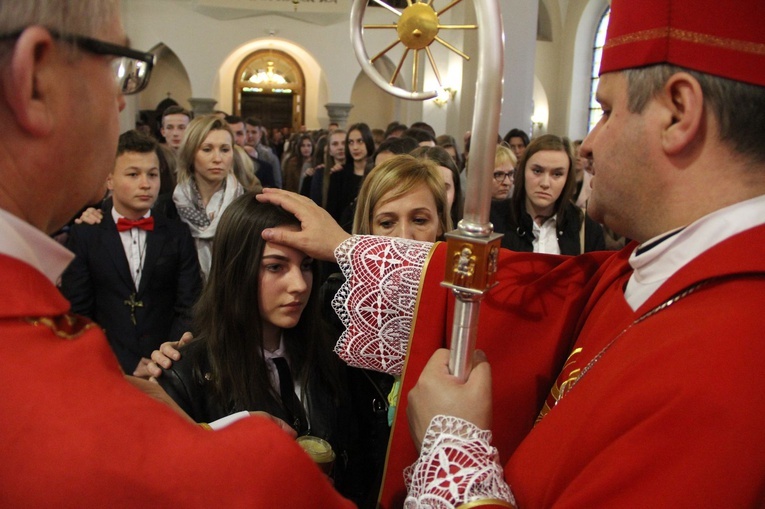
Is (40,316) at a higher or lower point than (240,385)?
higher

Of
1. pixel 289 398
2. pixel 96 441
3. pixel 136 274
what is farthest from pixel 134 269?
pixel 96 441

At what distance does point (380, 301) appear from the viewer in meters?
1.55

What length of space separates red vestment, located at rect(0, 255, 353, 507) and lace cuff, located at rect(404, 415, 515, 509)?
34 centimetres

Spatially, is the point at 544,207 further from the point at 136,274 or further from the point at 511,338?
the point at 511,338

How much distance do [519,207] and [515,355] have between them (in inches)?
97.4

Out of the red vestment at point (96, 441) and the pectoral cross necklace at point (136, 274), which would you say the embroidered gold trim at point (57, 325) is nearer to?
Answer: the red vestment at point (96, 441)

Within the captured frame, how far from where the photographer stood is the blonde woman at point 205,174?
391 cm

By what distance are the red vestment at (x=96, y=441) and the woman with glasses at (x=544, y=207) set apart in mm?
3107

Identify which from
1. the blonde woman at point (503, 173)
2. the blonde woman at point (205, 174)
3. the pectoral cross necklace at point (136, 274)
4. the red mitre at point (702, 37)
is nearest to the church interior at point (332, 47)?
the blonde woman at point (503, 173)

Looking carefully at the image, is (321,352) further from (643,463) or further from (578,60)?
(578,60)

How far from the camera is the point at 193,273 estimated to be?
3352 mm

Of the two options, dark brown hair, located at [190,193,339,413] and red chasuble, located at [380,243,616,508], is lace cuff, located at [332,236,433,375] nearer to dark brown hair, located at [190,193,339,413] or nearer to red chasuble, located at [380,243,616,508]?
red chasuble, located at [380,243,616,508]

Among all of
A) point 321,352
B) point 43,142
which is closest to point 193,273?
point 321,352

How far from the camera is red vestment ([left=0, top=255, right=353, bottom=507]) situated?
0.67 metres
